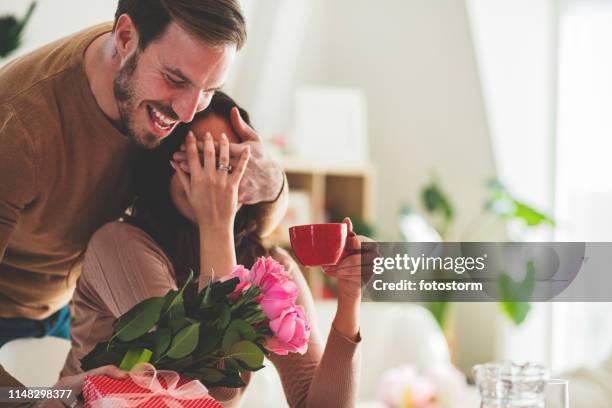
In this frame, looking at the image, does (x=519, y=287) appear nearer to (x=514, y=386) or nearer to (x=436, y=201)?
(x=514, y=386)

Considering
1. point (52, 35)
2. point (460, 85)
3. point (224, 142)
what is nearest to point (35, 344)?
point (224, 142)

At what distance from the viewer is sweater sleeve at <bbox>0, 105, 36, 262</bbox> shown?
1092 millimetres

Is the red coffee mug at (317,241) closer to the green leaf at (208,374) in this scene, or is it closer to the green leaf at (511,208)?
the green leaf at (208,374)

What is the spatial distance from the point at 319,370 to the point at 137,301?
27cm

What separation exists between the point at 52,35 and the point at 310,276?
2065mm

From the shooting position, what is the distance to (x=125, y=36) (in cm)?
109

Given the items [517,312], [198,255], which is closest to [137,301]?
[198,255]

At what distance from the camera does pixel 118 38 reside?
1088 millimetres

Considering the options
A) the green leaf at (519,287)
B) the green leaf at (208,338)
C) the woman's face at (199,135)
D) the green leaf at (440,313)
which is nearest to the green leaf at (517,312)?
the green leaf at (440,313)

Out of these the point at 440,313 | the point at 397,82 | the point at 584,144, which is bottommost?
the point at 440,313

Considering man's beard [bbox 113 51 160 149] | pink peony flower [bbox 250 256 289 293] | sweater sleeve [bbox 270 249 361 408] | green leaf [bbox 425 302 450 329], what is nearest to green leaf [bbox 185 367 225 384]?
pink peony flower [bbox 250 256 289 293]

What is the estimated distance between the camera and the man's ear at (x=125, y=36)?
1069 millimetres

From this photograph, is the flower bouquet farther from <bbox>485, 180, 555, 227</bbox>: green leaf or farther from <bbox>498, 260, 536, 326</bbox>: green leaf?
<bbox>485, 180, 555, 227</bbox>: green leaf

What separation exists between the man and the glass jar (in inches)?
15.9
